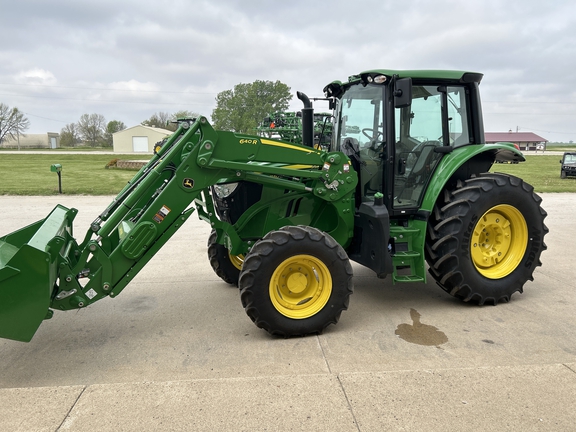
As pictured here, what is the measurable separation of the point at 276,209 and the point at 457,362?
231 cm

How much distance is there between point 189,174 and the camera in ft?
13.2

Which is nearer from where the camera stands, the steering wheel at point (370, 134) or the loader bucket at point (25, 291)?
the loader bucket at point (25, 291)

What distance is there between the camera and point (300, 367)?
3.55 metres

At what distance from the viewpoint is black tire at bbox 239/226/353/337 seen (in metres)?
3.94

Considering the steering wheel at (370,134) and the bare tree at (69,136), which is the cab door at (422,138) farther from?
the bare tree at (69,136)

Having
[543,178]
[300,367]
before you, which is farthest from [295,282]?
[543,178]

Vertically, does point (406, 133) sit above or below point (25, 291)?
above

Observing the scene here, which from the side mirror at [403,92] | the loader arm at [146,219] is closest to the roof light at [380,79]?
the side mirror at [403,92]

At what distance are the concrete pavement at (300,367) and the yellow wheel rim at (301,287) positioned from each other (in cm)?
29

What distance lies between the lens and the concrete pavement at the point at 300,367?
9.45 ft

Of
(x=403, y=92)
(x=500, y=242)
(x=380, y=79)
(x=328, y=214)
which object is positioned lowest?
(x=500, y=242)

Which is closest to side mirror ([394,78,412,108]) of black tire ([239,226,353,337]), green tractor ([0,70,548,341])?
green tractor ([0,70,548,341])

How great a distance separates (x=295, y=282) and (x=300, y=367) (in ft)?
2.88

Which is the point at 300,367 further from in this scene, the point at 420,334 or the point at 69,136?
the point at 69,136
